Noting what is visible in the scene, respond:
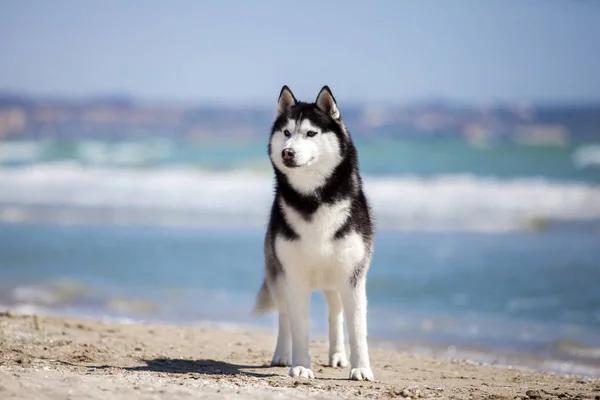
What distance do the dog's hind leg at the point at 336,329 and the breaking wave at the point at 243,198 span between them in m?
9.73

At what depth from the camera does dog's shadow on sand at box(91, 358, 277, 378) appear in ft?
19.8

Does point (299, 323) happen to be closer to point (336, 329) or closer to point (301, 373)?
point (301, 373)

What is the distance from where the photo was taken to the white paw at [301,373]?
5729mm

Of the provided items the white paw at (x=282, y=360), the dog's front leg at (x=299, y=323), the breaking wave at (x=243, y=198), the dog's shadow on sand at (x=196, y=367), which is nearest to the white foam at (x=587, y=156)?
the breaking wave at (x=243, y=198)

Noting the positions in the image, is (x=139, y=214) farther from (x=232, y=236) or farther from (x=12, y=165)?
(x=12, y=165)

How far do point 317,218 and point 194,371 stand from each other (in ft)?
5.10

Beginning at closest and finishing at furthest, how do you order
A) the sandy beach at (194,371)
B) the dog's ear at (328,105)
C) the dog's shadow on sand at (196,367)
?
the sandy beach at (194,371) → the dog's ear at (328,105) → the dog's shadow on sand at (196,367)

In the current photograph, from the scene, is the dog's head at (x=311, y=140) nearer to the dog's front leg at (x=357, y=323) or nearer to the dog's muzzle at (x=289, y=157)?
the dog's muzzle at (x=289, y=157)

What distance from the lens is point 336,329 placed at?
6.48 m

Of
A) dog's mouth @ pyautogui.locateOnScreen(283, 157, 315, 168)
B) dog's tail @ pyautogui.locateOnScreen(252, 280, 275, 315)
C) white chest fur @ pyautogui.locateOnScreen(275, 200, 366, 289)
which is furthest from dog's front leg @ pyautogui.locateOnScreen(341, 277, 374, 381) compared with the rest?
dog's tail @ pyautogui.locateOnScreen(252, 280, 275, 315)

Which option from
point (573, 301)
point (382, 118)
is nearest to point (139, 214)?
point (573, 301)

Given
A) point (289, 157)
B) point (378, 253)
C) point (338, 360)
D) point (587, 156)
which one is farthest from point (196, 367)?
point (587, 156)

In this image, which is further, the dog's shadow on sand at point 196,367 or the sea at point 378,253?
the sea at point 378,253

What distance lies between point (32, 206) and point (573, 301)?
44.5 feet
